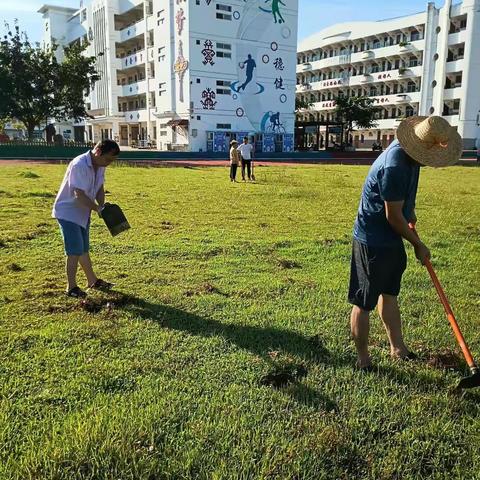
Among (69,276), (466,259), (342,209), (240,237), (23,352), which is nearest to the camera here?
(23,352)

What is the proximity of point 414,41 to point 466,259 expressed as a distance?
6022cm

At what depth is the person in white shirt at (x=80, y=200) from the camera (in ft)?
15.4

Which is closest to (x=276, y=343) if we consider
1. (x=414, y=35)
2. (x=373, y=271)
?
(x=373, y=271)

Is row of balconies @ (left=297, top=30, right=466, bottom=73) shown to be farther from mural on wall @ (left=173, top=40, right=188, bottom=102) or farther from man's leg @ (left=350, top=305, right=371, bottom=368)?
man's leg @ (left=350, top=305, right=371, bottom=368)

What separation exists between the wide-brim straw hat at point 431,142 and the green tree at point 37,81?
4187 cm

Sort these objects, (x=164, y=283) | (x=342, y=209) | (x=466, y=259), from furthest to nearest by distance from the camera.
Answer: (x=342, y=209), (x=466, y=259), (x=164, y=283)

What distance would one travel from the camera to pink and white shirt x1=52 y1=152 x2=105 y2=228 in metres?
4.71

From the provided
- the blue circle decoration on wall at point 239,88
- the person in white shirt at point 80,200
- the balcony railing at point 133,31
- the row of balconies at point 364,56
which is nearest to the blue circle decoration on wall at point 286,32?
the blue circle decoration on wall at point 239,88

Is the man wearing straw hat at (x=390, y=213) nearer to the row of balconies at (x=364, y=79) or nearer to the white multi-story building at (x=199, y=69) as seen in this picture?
the white multi-story building at (x=199, y=69)

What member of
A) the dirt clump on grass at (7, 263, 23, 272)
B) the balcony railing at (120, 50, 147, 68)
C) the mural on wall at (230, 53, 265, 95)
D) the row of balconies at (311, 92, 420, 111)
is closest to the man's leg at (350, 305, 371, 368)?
the dirt clump on grass at (7, 263, 23, 272)

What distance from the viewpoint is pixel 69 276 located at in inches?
199

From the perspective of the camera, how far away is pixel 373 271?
337cm

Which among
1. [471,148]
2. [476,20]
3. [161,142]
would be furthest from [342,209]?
[476,20]

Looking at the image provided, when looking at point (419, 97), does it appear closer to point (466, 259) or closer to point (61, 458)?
point (466, 259)
